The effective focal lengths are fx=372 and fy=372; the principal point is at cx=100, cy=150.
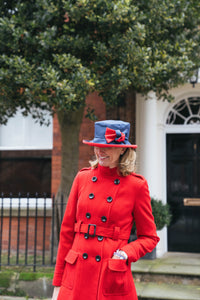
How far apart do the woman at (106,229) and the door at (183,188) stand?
218 inches

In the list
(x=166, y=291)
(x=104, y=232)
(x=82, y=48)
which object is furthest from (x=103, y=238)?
(x=82, y=48)

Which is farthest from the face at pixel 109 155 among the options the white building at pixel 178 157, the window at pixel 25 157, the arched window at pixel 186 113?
the window at pixel 25 157

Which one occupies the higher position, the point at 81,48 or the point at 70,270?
the point at 81,48

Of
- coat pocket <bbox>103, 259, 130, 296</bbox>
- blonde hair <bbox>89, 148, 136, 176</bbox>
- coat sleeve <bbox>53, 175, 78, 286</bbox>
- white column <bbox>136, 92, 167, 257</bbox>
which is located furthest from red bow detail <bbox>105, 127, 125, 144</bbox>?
white column <bbox>136, 92, 167, 257</bbox>

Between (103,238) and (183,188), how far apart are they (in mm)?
5716

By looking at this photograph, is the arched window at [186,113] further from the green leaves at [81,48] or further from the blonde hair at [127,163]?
A: the blonde hair at [127,163]

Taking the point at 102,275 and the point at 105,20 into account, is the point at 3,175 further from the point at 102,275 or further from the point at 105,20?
the point at 102,275

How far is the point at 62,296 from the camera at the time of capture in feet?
7.20

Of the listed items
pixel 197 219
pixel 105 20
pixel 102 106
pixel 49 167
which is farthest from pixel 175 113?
pixel 105 20

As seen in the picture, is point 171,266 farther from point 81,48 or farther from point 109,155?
point 109,155

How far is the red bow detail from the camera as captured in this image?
2.13 metres

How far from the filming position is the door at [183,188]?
7.52m

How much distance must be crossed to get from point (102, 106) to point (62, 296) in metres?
6.04

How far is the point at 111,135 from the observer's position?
2.14 m
